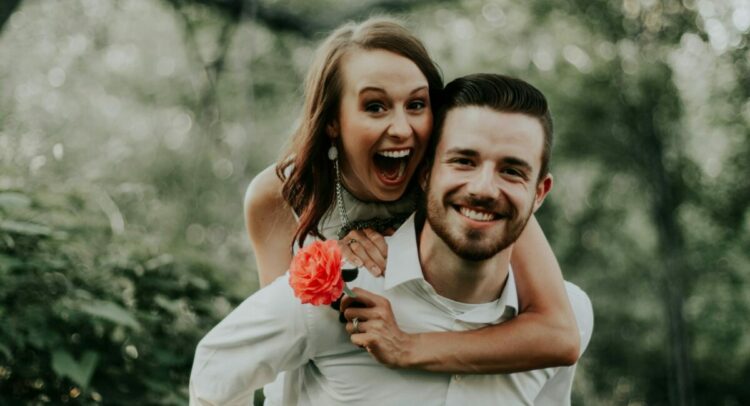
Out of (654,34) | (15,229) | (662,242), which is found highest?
(654,34)

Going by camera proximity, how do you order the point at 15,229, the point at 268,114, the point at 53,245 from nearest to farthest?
the point at 15,229
the point at 53,245
the point at 268,114

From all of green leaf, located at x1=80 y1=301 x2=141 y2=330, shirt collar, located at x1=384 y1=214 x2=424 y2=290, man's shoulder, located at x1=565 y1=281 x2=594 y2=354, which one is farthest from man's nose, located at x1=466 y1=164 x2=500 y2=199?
green leaf, located at x1=80 y1=301 x2=141 y2=330

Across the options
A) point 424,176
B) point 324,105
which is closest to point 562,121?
point 324,105

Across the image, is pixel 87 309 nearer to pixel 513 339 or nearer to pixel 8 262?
pixel 8 262

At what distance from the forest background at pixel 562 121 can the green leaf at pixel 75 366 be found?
5.23 ft

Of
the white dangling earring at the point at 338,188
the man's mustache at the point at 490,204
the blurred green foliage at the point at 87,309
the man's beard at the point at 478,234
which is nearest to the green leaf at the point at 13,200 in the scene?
the blurred green foliage at the point at 87,309

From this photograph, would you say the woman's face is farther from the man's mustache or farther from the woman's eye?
the man's mustache

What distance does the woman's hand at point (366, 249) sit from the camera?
9.15 ft

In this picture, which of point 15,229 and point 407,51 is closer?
point 407,51

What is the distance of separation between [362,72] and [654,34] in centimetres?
641

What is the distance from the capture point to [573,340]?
280cm

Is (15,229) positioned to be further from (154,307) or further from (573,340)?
(573,340)

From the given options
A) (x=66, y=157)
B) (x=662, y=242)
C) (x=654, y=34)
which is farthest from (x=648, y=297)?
(x=66, y=157)

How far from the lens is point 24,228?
396 centimetres
